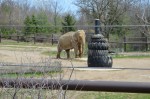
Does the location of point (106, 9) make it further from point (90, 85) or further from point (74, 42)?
point (90, 85)

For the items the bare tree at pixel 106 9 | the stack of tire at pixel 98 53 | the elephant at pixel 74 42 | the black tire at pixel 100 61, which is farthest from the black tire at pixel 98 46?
the bare tree at pixel 106 9

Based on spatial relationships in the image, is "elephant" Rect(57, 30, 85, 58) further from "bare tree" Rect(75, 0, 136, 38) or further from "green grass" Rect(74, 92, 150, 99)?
"green grass" Rect(74, 92, 150, 99)

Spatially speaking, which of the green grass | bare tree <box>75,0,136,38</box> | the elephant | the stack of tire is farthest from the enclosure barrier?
bare tree <box>75,0,136,38</box>

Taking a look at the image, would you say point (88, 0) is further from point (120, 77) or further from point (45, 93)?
point (45, 93)

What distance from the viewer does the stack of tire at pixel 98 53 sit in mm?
11305

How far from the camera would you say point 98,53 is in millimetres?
11453

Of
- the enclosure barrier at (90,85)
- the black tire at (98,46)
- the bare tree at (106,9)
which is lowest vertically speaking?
the black tire at (98,46)

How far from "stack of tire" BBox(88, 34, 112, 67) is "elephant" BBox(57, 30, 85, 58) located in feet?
11.5

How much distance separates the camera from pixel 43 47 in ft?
41.7

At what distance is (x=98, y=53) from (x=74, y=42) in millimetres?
4449

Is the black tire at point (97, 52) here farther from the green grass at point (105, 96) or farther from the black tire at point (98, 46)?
the green grass at point (105, 96)

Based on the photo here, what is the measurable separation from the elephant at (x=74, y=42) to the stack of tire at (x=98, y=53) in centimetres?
351

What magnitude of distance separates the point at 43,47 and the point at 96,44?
1.95 metres

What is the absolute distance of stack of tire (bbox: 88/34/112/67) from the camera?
37.1ft
